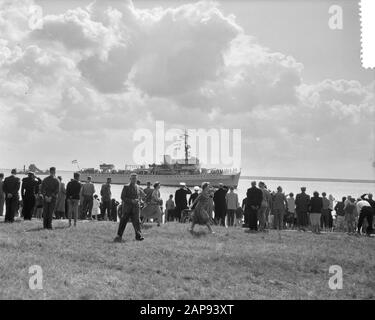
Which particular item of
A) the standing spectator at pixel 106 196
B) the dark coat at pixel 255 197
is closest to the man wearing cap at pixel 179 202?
the standing spectator at pixel 106 196

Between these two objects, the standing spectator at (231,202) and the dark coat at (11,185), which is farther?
the standing spectator at (231,202)

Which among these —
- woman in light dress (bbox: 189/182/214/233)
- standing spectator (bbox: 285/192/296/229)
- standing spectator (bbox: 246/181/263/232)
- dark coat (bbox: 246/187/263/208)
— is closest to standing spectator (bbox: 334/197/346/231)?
standing spectator (bbox: 285/192/296/229)

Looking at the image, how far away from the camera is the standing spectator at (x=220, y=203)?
774 inches

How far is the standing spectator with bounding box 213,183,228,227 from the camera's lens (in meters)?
19.7

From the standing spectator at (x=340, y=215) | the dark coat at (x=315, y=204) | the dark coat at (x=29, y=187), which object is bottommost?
the standing spectator at (x=340, y=215)

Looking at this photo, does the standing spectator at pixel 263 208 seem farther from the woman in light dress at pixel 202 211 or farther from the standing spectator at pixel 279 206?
the woman in light dress at pixel 202 211

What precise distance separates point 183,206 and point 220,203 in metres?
2.15

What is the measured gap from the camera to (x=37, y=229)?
14719mm

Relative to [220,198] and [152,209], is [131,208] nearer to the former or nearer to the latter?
[152,209]

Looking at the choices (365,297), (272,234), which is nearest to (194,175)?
(272,234)

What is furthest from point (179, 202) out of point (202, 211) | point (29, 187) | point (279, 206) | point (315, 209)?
point (29, 187)

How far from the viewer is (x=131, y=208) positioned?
1365 cm

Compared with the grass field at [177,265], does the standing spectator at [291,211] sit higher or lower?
higher

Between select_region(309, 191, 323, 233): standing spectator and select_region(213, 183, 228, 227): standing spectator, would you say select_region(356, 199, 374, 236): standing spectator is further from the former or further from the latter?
select_region(213, 183, 228, 227): standing spectator
